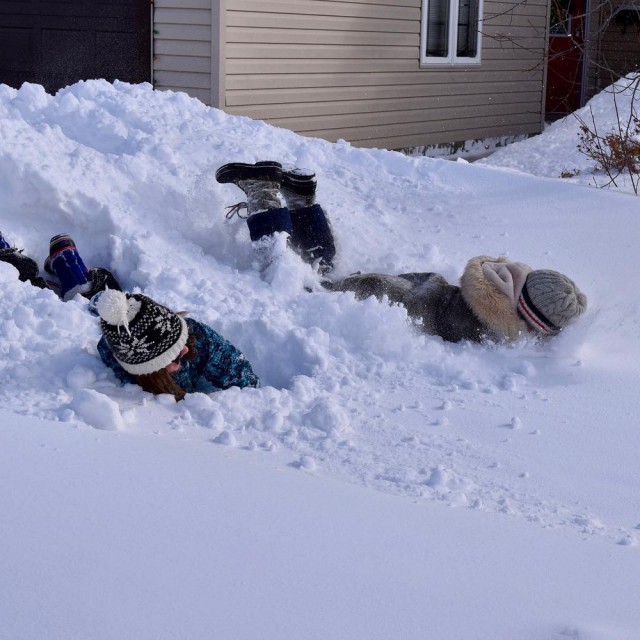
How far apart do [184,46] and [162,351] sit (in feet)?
19.0

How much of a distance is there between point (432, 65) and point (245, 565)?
33.2 ft

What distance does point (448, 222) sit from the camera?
6273mm

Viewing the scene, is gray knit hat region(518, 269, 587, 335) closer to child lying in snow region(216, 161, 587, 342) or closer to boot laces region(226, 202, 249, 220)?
child lying in snow region(216, 161, 587, 342)

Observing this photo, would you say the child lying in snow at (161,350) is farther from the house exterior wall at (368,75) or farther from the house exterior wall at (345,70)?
the house exterior wall at (368,75)

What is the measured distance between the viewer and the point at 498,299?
4.55m

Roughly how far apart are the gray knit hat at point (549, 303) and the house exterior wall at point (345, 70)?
276 centimetres

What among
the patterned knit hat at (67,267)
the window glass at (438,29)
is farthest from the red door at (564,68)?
the patterned knit hat at (67,267)

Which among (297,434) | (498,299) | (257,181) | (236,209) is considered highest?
(257,181)

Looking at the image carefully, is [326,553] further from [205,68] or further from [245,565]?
[205,68]

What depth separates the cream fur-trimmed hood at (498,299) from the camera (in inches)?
178

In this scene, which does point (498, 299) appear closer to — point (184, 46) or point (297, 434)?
point (297, 434)

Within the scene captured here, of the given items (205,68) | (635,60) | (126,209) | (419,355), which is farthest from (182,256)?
(635,60)

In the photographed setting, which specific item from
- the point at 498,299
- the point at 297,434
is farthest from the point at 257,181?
the point at 297,434

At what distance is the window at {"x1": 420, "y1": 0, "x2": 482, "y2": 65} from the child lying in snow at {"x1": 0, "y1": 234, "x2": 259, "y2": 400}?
8555 millimetres
